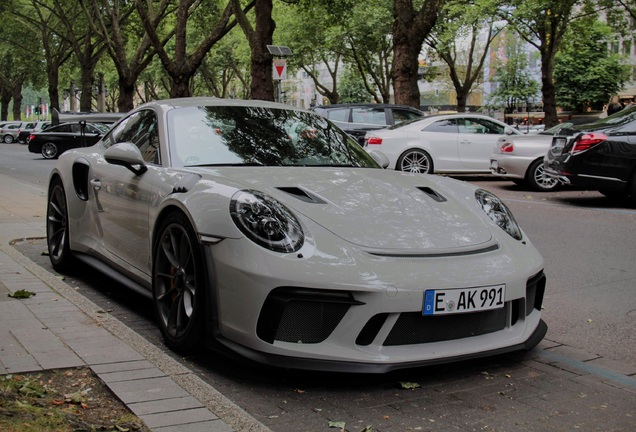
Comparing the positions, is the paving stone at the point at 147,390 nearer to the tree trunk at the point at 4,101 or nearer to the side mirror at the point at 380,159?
the side mirror at the point at 380,159

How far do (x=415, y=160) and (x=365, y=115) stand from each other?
11.0ft

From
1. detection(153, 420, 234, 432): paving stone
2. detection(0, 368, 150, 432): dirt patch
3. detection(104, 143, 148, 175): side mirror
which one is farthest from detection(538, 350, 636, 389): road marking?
detection(104, 143, 148, 175): side mirror

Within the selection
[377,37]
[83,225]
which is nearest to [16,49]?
[377,37]

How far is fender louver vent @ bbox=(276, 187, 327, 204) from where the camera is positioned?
3.89m

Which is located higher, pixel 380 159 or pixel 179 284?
pixel 380 159

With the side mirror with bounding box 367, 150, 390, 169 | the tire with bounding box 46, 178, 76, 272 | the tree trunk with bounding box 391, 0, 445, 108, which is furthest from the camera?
the tree trunk with bounding box 391, 0, 445, 108

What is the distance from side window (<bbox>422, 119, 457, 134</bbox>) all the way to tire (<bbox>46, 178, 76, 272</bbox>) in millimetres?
10574

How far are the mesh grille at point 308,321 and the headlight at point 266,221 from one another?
268 mm

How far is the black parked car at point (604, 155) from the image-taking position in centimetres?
1079

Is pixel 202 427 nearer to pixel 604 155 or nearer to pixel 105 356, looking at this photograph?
pixel 105 356

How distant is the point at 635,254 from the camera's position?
290 inches

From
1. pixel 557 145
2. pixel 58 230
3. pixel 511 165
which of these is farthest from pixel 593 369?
pixel 511 165

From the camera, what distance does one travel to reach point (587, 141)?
1106 centimetres

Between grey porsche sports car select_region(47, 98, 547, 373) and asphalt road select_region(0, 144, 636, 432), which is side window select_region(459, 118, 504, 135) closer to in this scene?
asphalt road select_region(0, 144, 636, 432)
